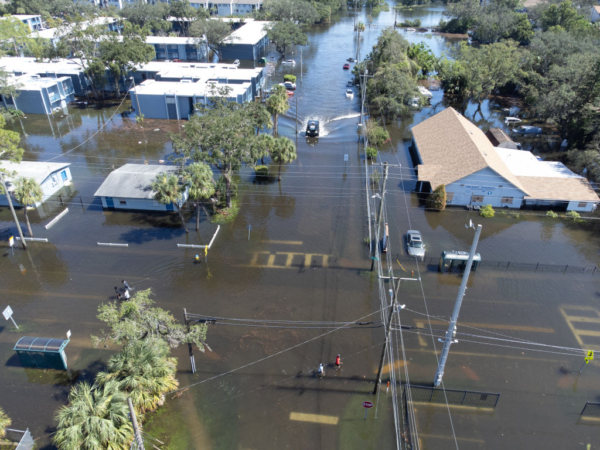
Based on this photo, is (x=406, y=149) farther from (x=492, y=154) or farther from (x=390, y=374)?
(x=390, y=374)

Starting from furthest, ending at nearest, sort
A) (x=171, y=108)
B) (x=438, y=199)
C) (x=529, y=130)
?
(x=171, y=108)
(x=529, y=130)
(x=438, y=199)

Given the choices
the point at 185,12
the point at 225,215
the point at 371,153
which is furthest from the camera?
the point at 185,12

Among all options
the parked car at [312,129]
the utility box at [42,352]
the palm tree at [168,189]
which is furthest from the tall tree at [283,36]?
the utility box at [42,352]

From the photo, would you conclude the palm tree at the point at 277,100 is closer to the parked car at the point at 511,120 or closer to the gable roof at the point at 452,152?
the gable roof at the point at 452,152

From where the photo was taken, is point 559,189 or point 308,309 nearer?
point 308,309

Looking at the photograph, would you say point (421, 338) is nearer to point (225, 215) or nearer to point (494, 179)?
point (494, 179)

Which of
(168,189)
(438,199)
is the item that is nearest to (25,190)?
(168,189)

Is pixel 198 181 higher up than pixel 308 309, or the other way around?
pixel 198 181
